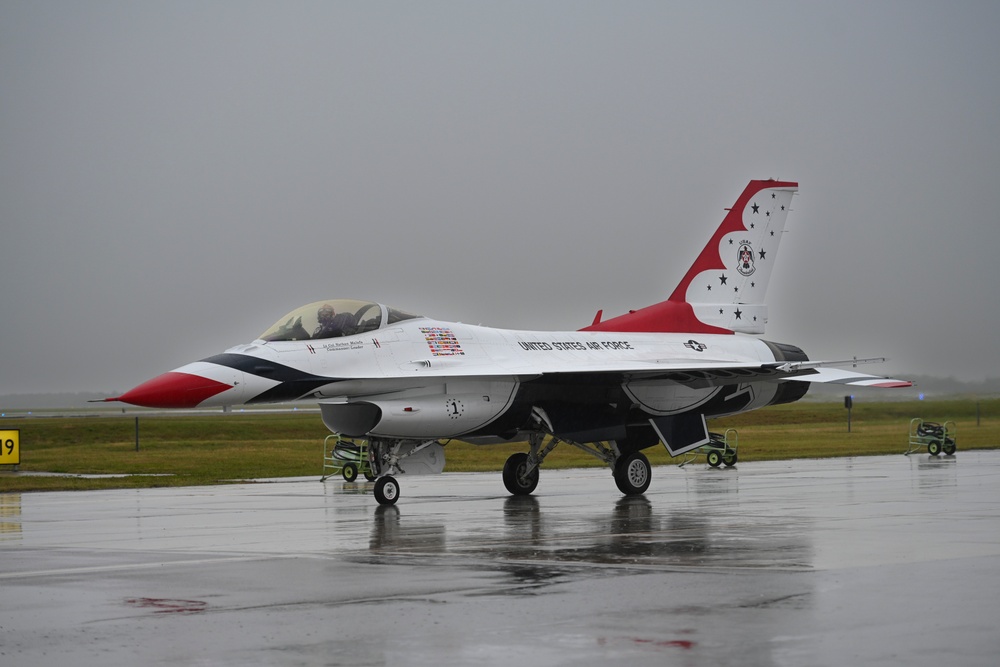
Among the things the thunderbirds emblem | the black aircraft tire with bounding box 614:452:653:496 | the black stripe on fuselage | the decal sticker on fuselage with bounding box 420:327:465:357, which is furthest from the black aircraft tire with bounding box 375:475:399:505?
the thunderbirds emblem

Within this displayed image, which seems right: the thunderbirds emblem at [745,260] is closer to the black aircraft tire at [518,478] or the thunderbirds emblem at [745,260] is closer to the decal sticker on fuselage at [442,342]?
the black aircraft tire at [518,478]

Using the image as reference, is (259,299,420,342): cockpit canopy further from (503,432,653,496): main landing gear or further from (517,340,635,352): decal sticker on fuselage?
(503,432,653,496): main landing gear

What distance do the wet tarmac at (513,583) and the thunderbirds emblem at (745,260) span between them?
598cm

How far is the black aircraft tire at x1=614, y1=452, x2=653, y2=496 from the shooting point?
18.9m

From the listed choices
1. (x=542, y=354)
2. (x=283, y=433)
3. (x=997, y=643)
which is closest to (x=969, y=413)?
(x=283, y=433)

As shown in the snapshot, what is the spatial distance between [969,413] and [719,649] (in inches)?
1915

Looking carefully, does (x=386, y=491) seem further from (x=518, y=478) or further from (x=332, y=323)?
(x=518, y=478)

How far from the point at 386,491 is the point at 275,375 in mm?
2373

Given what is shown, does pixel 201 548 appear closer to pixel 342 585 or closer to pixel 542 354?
pixel 342 585

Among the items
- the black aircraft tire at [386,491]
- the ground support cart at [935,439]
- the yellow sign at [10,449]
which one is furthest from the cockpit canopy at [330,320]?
the ground support cart at [935,439]

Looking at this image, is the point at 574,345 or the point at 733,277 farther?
the point at 733,277

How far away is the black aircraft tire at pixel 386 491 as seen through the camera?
17.1 metres

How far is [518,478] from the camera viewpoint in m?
19.1

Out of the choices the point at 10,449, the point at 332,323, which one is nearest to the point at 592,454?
the point at 332,323
